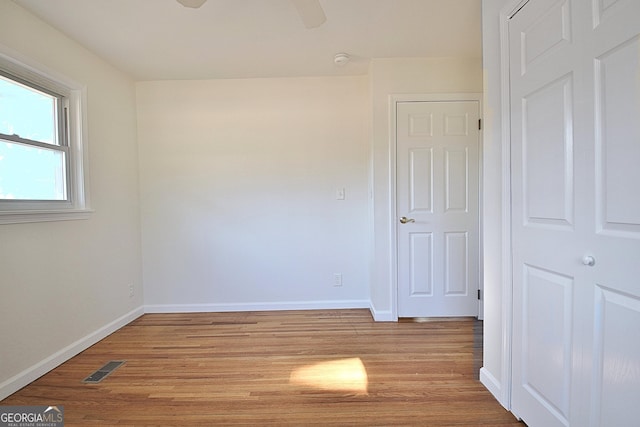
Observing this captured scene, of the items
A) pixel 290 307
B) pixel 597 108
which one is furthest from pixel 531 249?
pixel 290 307

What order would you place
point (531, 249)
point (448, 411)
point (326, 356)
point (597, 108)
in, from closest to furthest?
point (597, 108) → point (531, 249) → point (448, 411) → point (326, 356)

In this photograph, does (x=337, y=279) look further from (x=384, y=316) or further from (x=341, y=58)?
(x=341, y=58)

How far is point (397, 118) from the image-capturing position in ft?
8.93

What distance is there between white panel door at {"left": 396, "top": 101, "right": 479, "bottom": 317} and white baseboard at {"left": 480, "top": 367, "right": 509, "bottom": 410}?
103cm

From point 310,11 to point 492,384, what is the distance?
230 cm

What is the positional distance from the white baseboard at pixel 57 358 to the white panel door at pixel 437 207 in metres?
2.60

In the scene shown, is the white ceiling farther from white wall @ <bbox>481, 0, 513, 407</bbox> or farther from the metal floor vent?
the metal floor vent

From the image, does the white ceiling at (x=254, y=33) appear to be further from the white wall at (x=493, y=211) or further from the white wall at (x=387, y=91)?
the white wall at (x=493, y=211)

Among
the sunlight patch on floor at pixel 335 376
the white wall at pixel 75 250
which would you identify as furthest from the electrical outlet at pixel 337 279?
the white wall at pixel 75 250

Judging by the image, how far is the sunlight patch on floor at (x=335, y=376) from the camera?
1778mm

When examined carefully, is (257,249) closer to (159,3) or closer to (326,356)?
(326,356)

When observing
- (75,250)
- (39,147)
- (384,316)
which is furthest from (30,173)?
(384,316)

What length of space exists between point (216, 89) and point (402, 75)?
1.84m

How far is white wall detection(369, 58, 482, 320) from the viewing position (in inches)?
106
